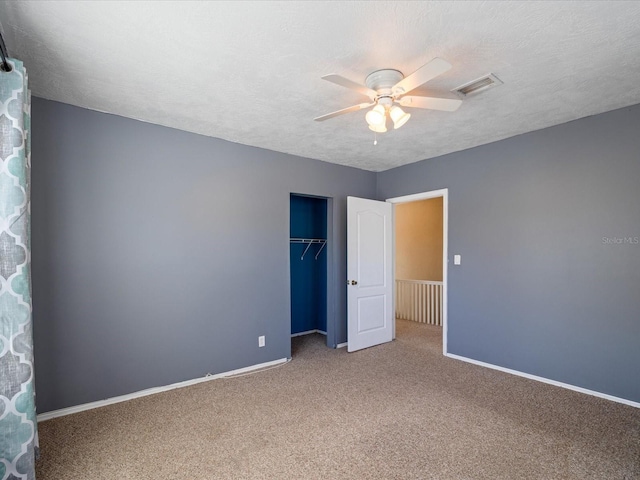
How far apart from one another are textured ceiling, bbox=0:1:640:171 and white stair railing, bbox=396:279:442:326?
362 centimetres

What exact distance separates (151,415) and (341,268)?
280 cm

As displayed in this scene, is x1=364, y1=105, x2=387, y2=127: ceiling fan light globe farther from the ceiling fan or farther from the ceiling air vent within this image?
the ceiling air vent

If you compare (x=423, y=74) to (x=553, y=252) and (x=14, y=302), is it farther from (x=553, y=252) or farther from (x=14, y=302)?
(x=14, y=302)

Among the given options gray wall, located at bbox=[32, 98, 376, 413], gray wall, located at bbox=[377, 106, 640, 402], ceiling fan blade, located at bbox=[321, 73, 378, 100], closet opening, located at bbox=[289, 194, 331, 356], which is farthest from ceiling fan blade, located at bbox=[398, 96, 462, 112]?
Answer: closet opening, located at bbox=[289, 194, 331, 356]

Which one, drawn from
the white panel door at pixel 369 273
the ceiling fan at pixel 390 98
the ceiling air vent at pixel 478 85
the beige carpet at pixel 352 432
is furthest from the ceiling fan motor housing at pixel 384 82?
the beige carpet at pixel 352 432

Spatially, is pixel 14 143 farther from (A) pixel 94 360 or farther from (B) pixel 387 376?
(B) pixel 387 376

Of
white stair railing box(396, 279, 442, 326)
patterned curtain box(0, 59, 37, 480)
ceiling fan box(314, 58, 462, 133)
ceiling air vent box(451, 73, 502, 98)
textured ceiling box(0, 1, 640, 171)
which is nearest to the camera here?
textured ceiling box(0, 1, 640, 171)

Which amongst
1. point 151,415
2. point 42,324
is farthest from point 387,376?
point 42,324

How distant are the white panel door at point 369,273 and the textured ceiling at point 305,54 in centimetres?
169

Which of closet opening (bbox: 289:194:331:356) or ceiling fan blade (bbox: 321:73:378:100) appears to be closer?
ceiling fan blade (bbox: 321:73:378:100)

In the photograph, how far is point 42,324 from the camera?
107 inches

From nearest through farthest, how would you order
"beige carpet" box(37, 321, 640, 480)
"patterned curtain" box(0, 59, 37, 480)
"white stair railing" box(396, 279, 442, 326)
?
"patterned curtain" box(0, 59, 37, 480) < "beige carpet" box(37, 321, 640, 480) < "white stair railing" box(396, 279, 442, 326)

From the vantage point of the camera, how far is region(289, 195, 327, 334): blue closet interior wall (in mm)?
5391

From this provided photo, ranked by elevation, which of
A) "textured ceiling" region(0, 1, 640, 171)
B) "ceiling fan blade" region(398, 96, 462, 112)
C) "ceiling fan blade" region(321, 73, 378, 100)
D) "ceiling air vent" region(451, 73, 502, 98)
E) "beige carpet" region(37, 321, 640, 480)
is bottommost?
"beige carpet" region(37, 321, 640, 480)
